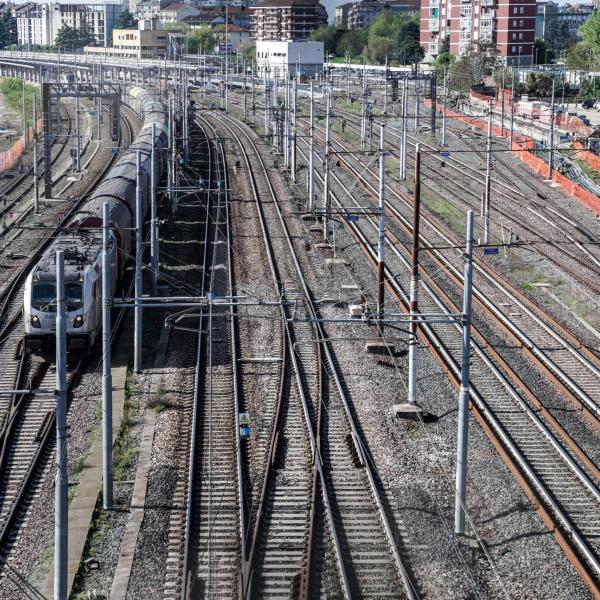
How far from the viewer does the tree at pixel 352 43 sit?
144 metres

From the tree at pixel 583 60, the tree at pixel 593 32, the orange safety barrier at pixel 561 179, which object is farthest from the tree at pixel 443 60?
the orange safety barrier at pixel 561 179

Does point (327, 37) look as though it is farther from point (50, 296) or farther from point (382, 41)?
point (50, 296)

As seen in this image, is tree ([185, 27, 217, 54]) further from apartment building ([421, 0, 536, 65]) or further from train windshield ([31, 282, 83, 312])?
train windshield ([31, 282, 83, 312])

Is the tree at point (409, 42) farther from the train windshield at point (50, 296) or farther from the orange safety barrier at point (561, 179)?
the train windshield at point (50, 296)

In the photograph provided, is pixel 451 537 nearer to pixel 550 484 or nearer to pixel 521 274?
pixel 550 484

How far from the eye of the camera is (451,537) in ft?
49.8

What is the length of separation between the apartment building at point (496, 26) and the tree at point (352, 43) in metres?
24.6

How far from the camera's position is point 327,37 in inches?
5778

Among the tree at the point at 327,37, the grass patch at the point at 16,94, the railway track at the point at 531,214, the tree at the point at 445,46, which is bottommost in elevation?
the railway track at the point at 531,214

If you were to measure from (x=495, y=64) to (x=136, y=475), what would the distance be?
8602 cm

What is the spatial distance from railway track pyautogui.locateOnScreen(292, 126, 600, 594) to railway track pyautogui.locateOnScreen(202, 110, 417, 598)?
7.17 feet

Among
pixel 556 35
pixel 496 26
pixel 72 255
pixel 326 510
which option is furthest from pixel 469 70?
pixel 326 510

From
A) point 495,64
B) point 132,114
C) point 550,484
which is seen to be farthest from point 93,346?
point 495,64

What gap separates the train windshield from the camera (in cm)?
2234
